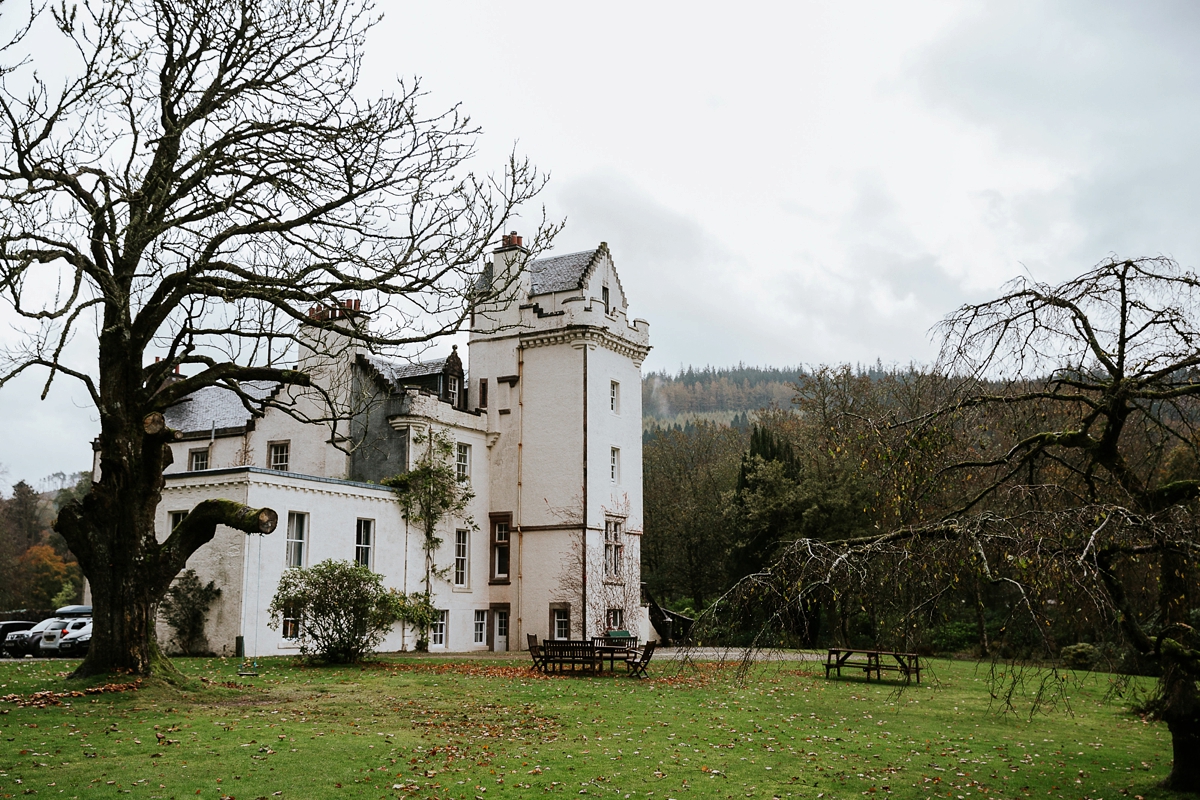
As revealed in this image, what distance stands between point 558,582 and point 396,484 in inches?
266

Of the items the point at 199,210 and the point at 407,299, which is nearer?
the point at 407,299

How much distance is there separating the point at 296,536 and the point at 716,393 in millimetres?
119677

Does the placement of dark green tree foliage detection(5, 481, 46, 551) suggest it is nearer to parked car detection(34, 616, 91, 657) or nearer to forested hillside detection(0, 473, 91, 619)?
forested hillside detection(0, 473, 91, 619)

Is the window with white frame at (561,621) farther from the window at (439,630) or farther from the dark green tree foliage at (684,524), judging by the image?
the dark green tree foliage at (684,524)

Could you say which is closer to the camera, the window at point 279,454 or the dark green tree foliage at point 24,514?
the window at point 279,454

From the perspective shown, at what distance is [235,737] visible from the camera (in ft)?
39.2

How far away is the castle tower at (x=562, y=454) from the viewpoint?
33.6 metres

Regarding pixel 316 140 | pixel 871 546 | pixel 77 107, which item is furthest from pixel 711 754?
pixel 77 107

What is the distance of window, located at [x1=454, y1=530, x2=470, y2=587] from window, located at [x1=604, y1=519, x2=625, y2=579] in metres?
5.09

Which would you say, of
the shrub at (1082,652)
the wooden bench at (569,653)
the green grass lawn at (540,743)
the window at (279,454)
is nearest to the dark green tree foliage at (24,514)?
the window at (279,454)

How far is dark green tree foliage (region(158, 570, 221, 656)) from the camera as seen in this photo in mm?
26000

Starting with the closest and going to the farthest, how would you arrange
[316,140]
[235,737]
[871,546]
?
[871,546] < [235,737] < [316,140]

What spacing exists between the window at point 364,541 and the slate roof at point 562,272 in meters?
11.2

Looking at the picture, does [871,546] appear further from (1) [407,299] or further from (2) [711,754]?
(1) [407,299]
